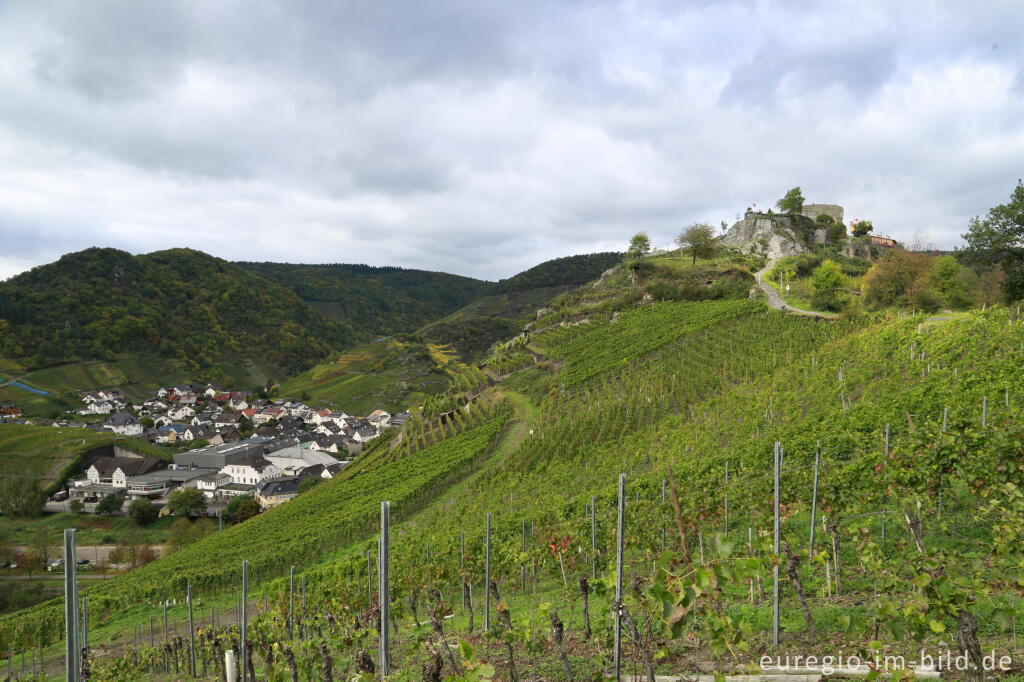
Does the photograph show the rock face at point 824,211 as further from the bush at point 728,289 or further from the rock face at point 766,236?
the bush at point 728,289

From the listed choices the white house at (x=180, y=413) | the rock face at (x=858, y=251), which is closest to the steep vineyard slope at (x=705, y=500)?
the rock face at (x=858, y=251)

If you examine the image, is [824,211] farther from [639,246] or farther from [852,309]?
[852,309]

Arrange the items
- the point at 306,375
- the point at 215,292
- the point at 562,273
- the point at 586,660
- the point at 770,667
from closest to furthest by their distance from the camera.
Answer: the point at 770,667 < the point at 586,660 < the point at 306,375 < the point at 215,292 < the point at 562,273

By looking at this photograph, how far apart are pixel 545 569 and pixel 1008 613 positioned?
9.34 meters

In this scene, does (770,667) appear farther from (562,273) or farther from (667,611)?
(562,273)

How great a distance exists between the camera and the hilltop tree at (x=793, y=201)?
78.4 meters

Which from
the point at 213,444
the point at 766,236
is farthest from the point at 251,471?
the point at 766,236

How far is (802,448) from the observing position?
490 inches

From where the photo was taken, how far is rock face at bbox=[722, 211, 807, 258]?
70.2 meters

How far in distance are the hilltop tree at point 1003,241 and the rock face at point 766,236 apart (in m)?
45.9

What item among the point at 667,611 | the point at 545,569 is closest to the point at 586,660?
the point at 667,611

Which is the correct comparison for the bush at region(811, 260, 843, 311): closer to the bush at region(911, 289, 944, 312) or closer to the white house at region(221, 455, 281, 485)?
the bush at region(911, 289, 944, 312)

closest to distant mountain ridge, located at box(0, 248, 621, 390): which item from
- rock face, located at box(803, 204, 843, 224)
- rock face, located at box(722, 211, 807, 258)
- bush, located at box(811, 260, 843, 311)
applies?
rock face, located at box(722, 211, 807, 258)

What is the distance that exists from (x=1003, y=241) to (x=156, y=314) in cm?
17455
